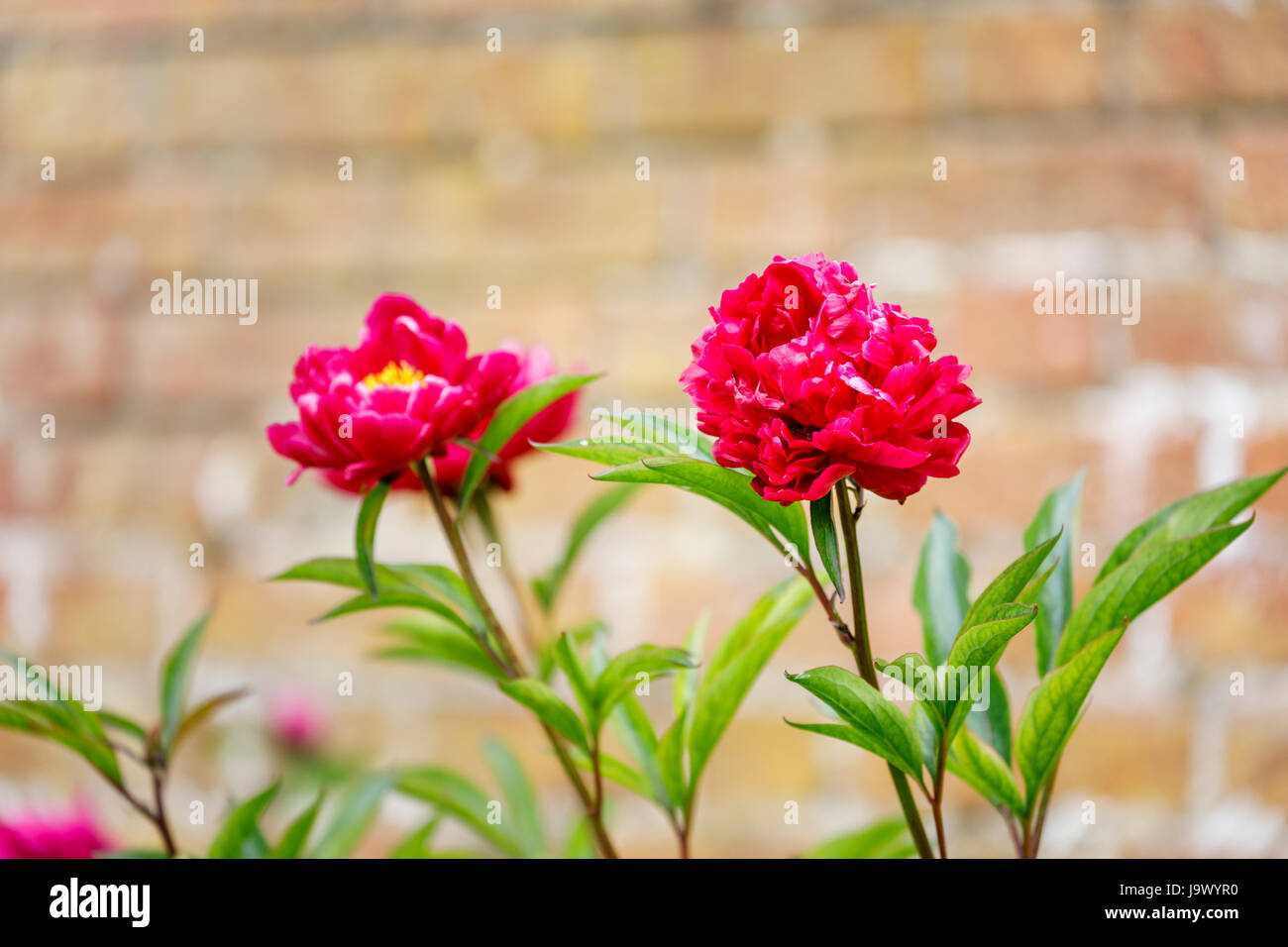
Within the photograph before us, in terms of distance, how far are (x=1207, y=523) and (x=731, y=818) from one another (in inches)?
21.3

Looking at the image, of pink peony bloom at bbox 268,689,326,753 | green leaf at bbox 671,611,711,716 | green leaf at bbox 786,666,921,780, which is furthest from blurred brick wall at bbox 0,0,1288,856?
green leaf at bbox 786,666,921,780

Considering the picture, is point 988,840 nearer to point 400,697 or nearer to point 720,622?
point 720,622

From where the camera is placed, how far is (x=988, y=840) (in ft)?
2.30

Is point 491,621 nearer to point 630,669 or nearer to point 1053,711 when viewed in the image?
point 630,669

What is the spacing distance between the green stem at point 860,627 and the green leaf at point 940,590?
5cm

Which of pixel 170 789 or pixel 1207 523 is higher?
pixel 1207 523

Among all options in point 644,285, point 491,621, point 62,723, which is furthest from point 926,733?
point 644,285

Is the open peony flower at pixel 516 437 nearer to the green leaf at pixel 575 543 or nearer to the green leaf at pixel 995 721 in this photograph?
the green leaf at pixel 575 543

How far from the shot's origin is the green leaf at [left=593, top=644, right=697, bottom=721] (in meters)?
0.26

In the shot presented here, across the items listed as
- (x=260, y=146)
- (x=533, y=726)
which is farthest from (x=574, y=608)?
(x=260, y=146)

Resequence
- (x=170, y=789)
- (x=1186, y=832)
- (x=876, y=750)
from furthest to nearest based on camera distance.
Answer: (x=170, y=789) → (x=1186, y=832) → (x=876, y=750)

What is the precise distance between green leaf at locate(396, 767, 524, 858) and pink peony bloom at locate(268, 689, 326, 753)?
0.40 m

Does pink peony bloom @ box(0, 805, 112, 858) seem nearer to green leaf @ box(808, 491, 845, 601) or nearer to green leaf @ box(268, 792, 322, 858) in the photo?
green leaf @ box(268, 792, 322, 858)

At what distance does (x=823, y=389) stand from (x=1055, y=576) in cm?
14
